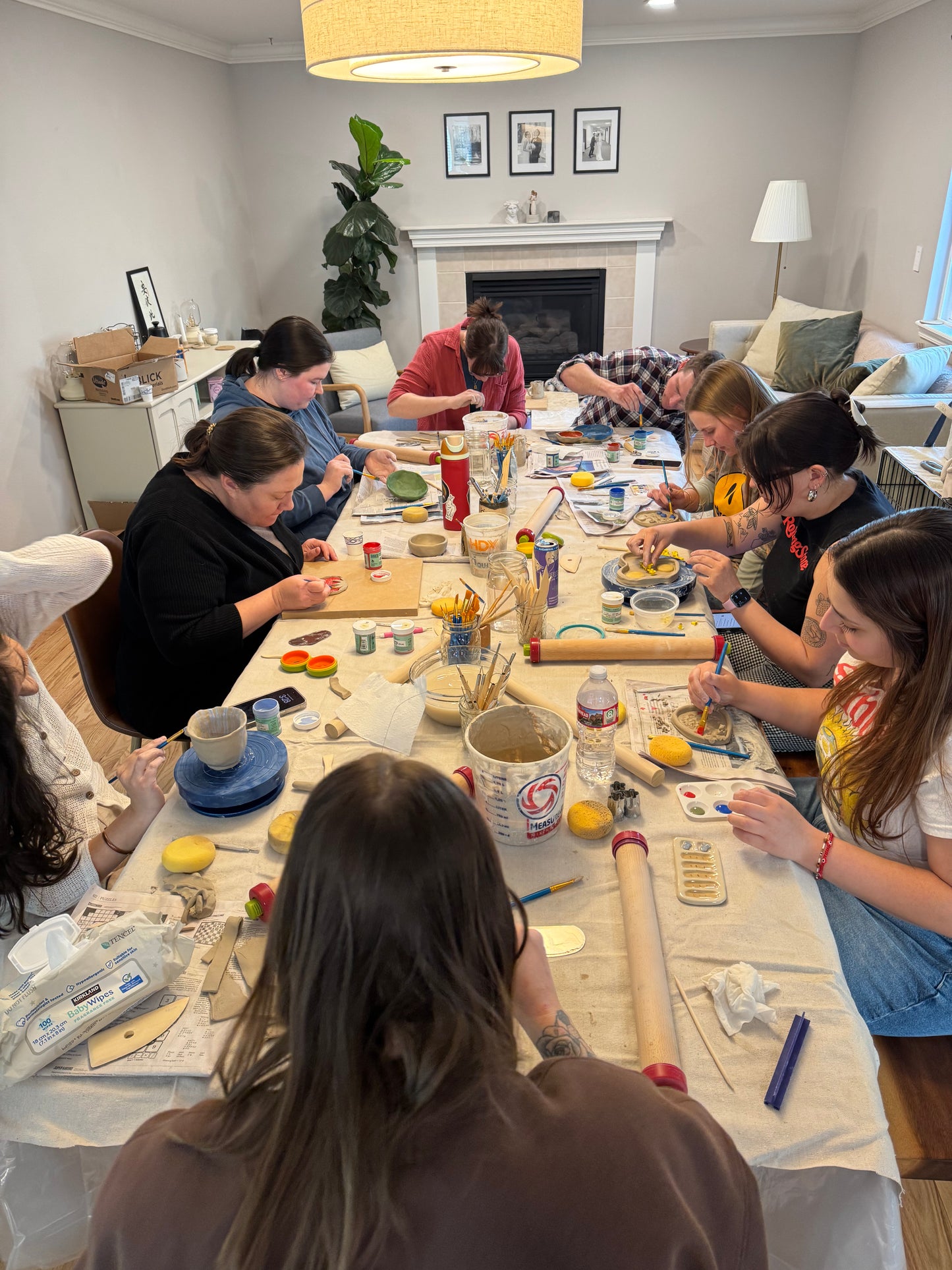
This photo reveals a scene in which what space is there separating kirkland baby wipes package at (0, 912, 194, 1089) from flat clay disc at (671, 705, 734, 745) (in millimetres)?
849

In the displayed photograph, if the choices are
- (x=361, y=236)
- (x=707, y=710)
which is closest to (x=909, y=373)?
(x=707, y=710)

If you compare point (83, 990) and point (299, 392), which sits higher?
point (299, 392)

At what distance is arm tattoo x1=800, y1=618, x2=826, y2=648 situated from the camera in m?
1.71

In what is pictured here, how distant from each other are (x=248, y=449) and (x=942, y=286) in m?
4.40

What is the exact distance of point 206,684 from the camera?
200 cm

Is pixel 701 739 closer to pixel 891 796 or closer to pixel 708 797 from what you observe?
pixel 708 797

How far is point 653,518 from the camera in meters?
2.44

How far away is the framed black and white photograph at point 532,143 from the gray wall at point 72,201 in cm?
206

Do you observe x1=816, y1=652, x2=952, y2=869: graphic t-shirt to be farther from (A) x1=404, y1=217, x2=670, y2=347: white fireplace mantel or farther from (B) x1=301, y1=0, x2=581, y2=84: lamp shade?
(A) x1=404, y1=217, x2=670, y2=347: white fireplace mantel

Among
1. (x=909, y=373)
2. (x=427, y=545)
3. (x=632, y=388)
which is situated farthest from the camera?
(x=909, y=373)

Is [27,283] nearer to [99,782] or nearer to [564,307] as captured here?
[99,782]

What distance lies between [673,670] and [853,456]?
0.66 m

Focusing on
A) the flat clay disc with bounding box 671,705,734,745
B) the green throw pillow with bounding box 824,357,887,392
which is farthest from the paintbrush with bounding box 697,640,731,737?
the green throw pillow with bounding box 824,357,887,392

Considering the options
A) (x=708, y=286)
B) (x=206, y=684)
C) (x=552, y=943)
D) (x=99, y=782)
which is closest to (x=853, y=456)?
(x=552, y=943)
